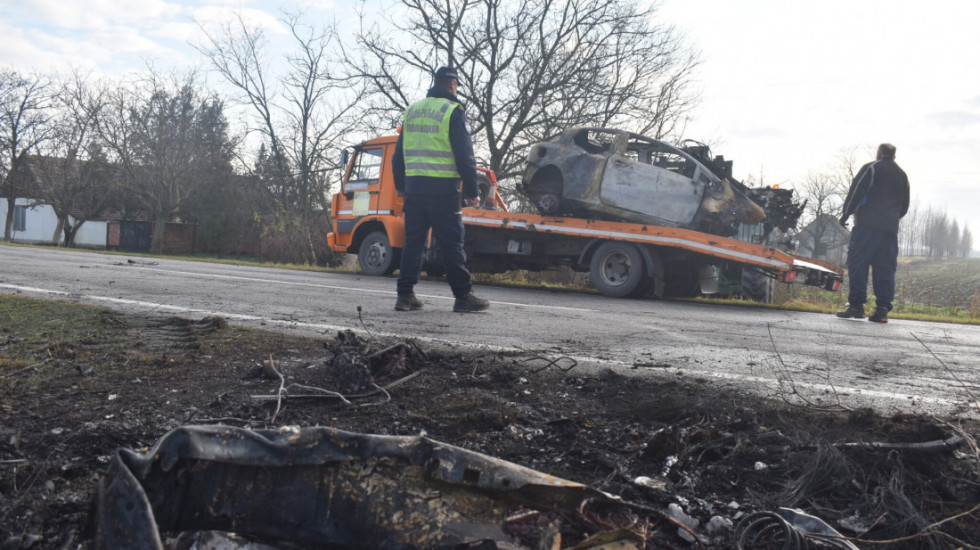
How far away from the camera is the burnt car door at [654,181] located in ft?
32.0

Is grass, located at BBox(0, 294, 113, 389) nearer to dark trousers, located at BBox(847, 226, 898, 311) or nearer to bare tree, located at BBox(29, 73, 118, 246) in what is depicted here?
dark trousers, located at BBox(847, 226, 898, 311)

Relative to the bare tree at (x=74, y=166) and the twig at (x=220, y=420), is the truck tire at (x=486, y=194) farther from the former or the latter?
the bare tree at (x=74, y=166)

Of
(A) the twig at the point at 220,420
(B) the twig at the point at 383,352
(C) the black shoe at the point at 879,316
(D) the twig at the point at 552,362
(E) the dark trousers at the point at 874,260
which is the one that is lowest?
(A) the twig at the point at 220,420

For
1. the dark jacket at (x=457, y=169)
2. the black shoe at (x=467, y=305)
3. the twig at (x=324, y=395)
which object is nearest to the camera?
the twig at (x=324, y=395)

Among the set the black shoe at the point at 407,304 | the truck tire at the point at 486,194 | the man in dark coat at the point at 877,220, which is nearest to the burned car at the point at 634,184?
the truck tire at the point at 486,194

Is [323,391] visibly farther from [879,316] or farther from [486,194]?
[486,194]

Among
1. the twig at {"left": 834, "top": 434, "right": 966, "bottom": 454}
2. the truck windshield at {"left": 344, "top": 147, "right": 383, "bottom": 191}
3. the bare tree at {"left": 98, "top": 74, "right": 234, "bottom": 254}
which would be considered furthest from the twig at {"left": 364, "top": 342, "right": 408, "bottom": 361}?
the bare tree at {"left": 98, "top": 74, "right": 234, "bottom": 254}

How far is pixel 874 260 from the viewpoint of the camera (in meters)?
7.82

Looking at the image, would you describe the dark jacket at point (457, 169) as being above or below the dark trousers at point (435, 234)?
above

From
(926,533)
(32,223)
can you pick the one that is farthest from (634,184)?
(32,223)

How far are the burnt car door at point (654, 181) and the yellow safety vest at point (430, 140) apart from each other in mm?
4956

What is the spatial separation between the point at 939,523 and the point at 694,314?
558 cm

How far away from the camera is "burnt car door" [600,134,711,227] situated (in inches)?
384

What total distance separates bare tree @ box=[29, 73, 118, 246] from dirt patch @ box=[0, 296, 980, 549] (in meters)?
35.1
